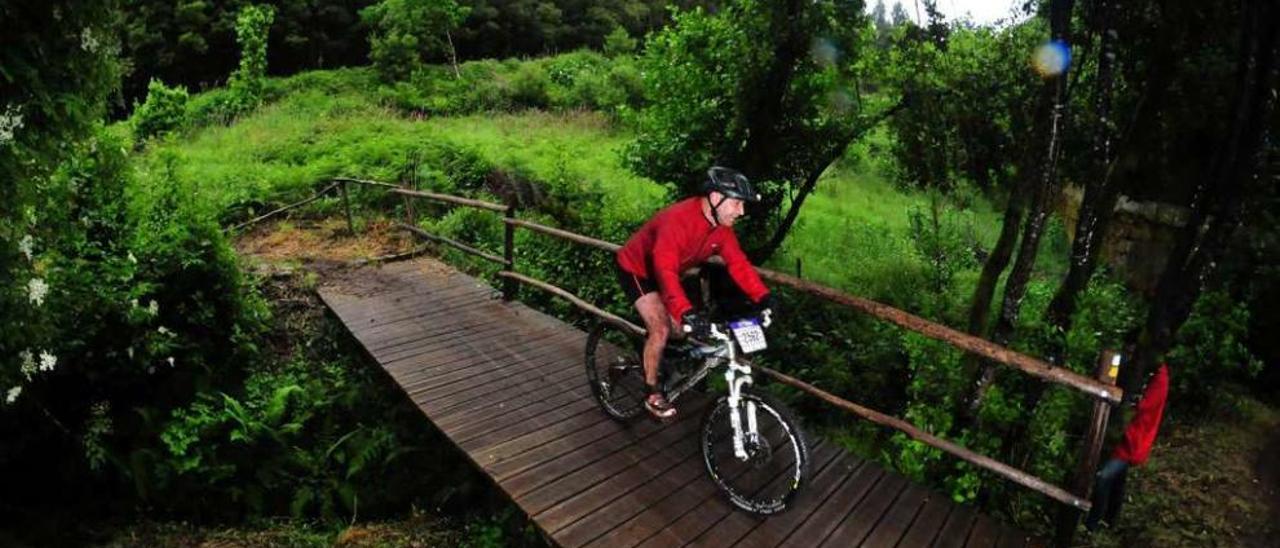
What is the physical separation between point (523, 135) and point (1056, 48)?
1788 cm

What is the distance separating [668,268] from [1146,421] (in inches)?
142

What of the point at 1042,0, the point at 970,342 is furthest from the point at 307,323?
the point at 1042,0

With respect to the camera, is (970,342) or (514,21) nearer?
(970,342)

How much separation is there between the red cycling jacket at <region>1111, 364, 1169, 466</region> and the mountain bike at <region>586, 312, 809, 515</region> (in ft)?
8.05

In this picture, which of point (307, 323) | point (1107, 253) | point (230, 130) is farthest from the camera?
point (230, 130)

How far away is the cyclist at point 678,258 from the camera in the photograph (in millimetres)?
4355

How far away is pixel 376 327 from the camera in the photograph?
798cm

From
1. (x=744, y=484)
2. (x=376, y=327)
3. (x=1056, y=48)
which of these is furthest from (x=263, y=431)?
(x=1056, y=48)

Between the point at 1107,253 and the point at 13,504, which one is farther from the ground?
the point at 1107,253

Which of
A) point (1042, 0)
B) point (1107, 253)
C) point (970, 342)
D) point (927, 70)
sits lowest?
point (1107, 253)

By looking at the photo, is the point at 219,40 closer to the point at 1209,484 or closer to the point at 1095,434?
the point at 1095,434

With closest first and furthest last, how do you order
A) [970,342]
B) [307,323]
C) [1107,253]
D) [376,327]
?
[970,342] → [376,327] → [307,323] → [1107,253]

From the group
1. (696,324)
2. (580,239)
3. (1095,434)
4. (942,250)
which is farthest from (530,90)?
(1095,434)

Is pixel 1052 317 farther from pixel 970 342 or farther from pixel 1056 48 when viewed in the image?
pixel 970 342
